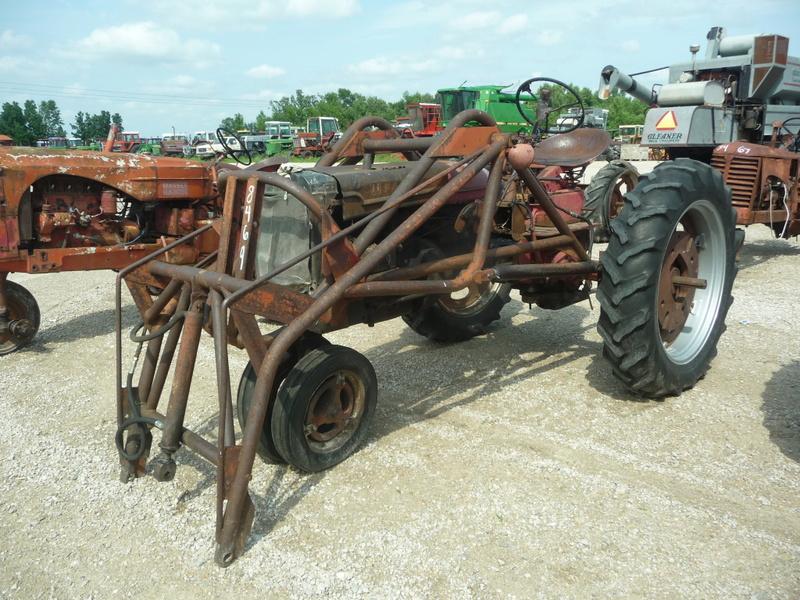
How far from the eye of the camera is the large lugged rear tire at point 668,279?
3.34 metres

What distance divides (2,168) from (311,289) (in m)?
3.17

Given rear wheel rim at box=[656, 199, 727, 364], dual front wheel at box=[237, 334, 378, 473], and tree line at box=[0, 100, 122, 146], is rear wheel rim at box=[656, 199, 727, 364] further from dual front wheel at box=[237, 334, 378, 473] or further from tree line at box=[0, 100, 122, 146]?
tree line at box=[0, 100, 122, 146]

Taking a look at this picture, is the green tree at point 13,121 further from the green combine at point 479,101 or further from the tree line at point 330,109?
the green combine at point 479,101

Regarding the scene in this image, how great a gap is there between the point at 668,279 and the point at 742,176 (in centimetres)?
443

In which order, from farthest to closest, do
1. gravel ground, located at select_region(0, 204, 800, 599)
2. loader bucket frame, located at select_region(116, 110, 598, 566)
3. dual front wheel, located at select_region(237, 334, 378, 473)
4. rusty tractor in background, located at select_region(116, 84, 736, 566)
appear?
dual front wheel, located at select_region(237, 334, 378, 473) → rusty tractor in background, located at select_region(116, 84, 736, 566) → loader bucket frame, located at select_region(116, 110, 598, 566) → gravel ground, located at select_region(0, 204, 800, 599)

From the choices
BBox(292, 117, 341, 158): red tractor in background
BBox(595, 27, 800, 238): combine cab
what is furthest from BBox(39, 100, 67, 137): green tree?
BBox(595, 27, 800, 238): combine cab

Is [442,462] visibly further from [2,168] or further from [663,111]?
[663,111]

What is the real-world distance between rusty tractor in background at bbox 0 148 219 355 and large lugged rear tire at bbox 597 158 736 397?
9.70 feet

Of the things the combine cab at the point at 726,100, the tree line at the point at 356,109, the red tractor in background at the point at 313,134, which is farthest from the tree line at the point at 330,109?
the combine cab at the point at 726,100

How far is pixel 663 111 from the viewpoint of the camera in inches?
340

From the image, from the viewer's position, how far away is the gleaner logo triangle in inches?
335

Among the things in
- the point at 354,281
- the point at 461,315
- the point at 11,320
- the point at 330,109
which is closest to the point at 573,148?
the point at 461,315

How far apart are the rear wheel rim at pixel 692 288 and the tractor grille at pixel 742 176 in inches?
144

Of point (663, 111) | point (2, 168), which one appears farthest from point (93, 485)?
point (663, 111)
